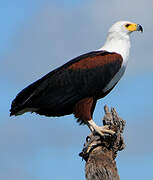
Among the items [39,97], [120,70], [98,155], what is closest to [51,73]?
[39,97]

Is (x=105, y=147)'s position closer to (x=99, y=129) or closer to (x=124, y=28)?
(x=99, y=129)

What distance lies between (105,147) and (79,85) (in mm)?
2311

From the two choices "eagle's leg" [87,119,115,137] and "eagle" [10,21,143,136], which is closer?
"eagle's leg" [87,119,115,137]

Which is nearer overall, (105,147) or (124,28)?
(105,147)

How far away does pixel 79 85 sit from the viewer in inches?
441

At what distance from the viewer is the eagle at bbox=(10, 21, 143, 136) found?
423 inches

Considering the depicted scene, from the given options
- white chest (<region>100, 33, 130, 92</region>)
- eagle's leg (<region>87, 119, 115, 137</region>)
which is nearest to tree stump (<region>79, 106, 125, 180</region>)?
eagle's leg (<region>87, 119, 115, 137</region>)

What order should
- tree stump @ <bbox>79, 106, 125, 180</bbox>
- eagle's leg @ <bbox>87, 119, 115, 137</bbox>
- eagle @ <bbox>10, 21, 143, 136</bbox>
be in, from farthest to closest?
eagle @ <bbox>10, 21, 143, 136</bbox> < eagle's leg @ <bbox>87, 119, 115, 137</bbox> < tree stump @ <bbox>79, 106, 125, 180</bbox>

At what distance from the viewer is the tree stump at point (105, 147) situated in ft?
26.8

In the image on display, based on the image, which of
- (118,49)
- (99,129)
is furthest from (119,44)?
(99,129)

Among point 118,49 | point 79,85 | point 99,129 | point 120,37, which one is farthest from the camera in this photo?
point 120,37

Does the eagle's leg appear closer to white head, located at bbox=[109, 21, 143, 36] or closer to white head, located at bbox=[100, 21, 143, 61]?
white head, located at bbox=[100, 21, 143, 61]

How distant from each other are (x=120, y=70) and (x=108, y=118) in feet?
6.03

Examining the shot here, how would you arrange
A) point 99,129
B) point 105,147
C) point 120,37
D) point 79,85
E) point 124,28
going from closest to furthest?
point 105,147
point 99,129
point 79,85
point 120,37
point 124,28
